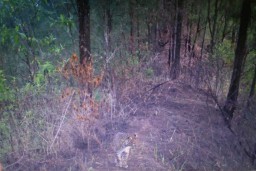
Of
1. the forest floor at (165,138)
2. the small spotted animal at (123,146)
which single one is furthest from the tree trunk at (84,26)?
the small spotted animal at (123,146)

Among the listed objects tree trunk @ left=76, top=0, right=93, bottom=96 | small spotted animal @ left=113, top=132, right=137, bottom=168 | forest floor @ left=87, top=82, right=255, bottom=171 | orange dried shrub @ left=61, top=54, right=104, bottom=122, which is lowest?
forest floor @ left=87, top=82, right=255, bottom=171

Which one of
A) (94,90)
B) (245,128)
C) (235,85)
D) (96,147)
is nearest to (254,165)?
(245,128)

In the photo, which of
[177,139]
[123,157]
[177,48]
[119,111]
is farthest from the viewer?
[177,48]

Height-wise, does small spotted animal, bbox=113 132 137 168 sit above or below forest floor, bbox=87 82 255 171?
above

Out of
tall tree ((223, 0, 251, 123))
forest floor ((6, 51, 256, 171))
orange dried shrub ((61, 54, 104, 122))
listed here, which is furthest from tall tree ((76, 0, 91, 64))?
tall tree ((223, 0, 251, 123))

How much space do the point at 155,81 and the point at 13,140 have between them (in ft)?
10.9

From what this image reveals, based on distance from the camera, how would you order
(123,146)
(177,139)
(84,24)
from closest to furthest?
1. (123,146)
2. (177,139)
3. (84,24)

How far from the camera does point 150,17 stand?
27.1 ft

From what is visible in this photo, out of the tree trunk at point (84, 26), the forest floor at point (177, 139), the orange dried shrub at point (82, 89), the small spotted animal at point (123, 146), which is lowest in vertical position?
the forest floor at point (177, 139)

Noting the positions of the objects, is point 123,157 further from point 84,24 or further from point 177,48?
point 177,48

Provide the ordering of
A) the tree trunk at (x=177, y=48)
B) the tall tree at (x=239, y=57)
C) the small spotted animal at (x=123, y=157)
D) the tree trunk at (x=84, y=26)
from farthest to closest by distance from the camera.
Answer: the tree trunk at (x=177, y=48) → the tree trunk at (x=84, y=26) → the tall tree at (x=239, y=57) → the small spotted animal at (x=123, y=157)

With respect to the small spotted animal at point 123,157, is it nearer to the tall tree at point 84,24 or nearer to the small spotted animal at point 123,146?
the small spotted animal at point 123,146

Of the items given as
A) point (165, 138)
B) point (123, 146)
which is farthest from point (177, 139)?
point (123, 146)

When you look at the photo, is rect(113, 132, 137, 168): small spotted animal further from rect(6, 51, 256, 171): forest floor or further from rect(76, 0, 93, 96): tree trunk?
rect(76, 0, 93, 96): tree trunk
